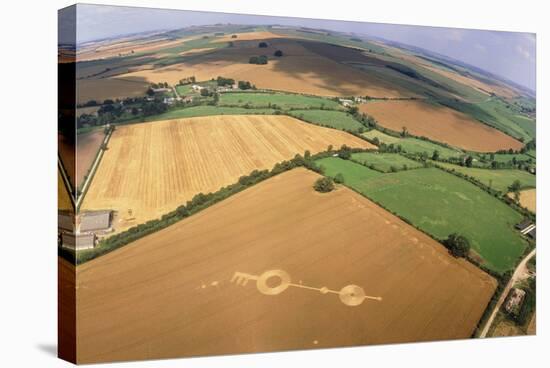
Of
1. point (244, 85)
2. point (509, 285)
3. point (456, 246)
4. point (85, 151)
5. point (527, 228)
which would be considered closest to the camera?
point (85, 151)

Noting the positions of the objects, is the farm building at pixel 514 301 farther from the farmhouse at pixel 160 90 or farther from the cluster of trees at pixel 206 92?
the farmhouse at pixel 160 90

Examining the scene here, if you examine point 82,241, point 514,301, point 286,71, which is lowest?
point 514,301

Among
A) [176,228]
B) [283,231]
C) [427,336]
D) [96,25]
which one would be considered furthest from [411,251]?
[96,25]

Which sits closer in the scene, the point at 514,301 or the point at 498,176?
the point at 514,301

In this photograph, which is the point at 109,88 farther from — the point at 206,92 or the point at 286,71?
the point at 286,71

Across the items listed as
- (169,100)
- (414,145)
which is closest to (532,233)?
(414,145)

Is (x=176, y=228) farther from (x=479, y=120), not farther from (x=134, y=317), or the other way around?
(x=479, y=120)

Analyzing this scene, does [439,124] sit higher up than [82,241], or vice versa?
[439,124]
